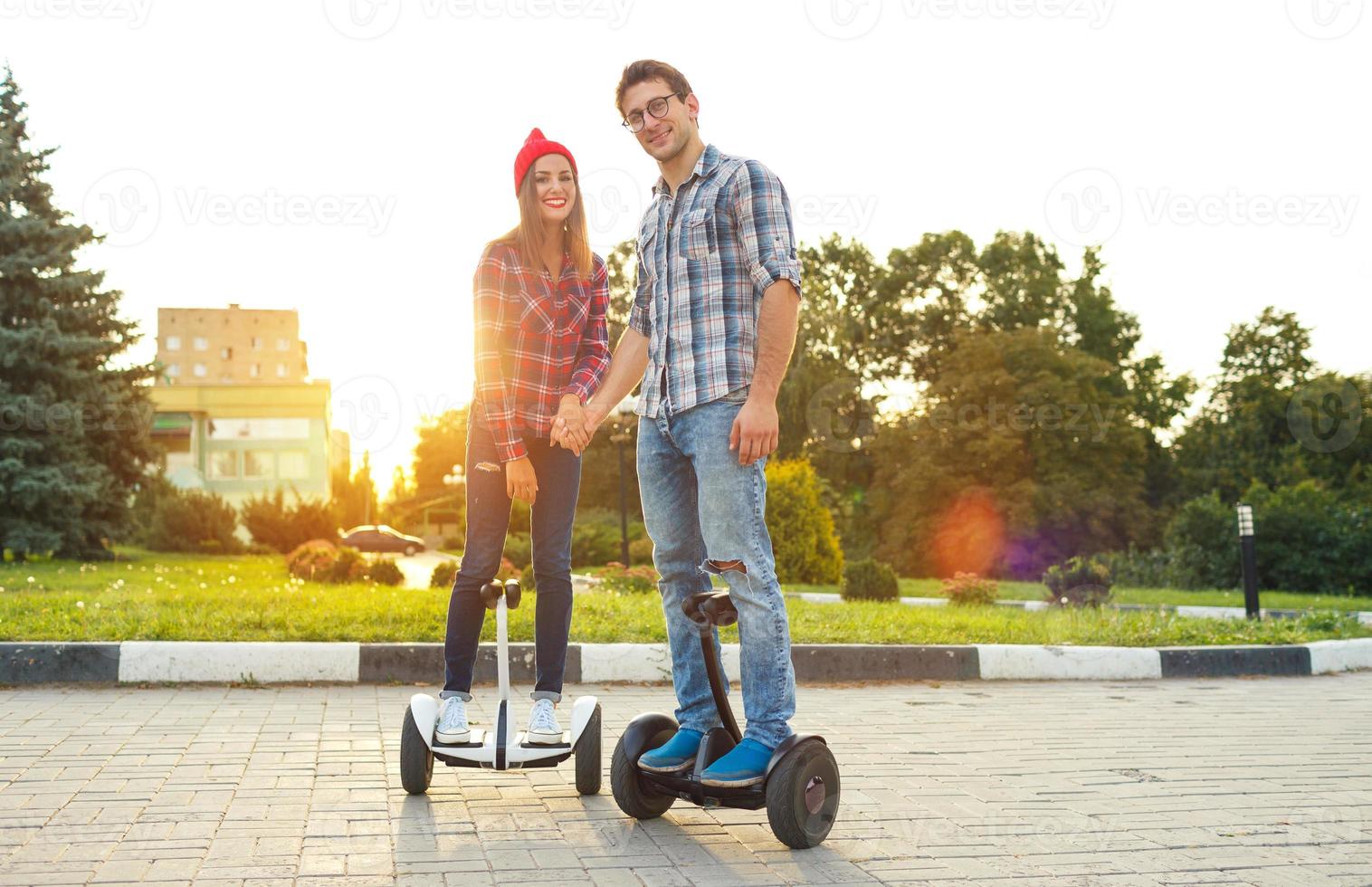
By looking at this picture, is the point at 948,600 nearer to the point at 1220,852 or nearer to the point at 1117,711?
the point at 1117,711

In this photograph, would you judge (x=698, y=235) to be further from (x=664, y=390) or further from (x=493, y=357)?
(x=493, y=357)

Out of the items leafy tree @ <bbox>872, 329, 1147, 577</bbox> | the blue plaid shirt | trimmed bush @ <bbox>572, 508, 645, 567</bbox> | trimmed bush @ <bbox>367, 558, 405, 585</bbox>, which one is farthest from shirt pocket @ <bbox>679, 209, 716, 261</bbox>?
leafy tree @ <bbox>872, 329, 1147, 577</bbox>

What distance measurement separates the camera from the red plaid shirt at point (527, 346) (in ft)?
12.3

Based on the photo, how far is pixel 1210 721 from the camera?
561 cm

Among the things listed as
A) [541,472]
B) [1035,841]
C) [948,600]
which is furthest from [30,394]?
[1035,841]

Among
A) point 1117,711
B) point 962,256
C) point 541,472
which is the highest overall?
point 962,256

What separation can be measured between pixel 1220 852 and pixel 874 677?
13.4 feet

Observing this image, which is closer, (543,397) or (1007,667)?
(543,397)

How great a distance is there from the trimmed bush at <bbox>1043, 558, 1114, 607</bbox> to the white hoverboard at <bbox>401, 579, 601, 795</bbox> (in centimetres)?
888

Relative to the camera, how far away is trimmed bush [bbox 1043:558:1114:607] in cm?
1191

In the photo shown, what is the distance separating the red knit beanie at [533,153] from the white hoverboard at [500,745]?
53.6 inches

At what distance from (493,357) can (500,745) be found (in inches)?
48.1

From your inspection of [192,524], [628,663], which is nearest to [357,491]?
[192,524]

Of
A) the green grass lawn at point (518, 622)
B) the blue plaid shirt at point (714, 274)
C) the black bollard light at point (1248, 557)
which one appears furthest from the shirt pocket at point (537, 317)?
the black bollard light at point (1248, 557)
